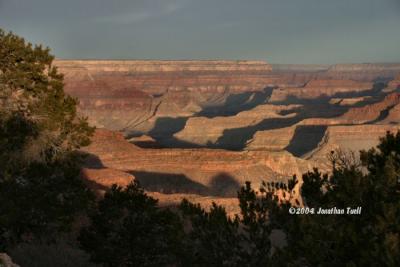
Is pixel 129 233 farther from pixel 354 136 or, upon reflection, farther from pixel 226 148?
pixel 226 148

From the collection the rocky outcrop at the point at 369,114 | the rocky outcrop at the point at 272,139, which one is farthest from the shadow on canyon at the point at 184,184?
the rocky outcrop at the point at 369,114

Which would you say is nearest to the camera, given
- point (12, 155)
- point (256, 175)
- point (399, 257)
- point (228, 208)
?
point (399, 257)

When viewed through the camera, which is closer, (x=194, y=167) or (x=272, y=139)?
(x=194, y=167)

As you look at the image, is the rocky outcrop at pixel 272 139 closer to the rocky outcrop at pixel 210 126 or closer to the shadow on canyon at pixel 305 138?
the shadow on canyon at pixel 305 138

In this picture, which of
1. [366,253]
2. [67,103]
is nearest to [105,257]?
[67,103]

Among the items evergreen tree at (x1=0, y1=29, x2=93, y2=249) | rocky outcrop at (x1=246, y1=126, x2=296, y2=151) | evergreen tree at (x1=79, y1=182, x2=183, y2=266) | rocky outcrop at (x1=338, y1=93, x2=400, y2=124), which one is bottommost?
rocky outcrop at (x1=246, y1=126, x2=296, y2=151)

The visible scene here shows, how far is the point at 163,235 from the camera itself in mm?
15430

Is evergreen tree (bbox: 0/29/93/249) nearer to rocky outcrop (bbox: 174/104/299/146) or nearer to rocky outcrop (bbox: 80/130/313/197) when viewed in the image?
rocky outcrop (bbox: 80/130/313/197)

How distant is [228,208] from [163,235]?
71.4 feet

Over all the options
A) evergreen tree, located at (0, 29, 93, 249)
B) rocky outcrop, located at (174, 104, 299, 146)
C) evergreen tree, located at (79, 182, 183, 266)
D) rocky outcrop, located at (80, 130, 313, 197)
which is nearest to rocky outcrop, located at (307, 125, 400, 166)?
rocky outcrop, located at (174, 104, 299, 146)

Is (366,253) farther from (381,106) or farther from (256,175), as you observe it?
(381,106)

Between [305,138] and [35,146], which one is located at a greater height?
[35,146]

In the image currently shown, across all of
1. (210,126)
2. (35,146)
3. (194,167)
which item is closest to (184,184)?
(194,167)

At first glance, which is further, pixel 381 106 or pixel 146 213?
pixel 381 106
